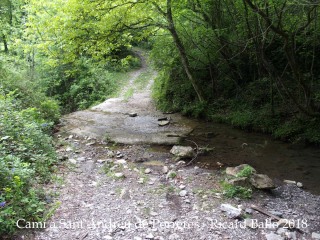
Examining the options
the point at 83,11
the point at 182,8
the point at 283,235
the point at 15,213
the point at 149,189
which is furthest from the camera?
the point at 182,8

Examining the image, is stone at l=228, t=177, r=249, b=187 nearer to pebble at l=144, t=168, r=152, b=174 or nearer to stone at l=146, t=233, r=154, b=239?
pebble at l=144, t=168, r=152, b=174

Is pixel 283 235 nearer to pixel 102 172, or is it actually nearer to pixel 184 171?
pixel 184 171

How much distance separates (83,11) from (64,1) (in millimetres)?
1046

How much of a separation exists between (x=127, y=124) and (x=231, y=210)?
656 centimetres

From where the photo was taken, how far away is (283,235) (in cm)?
388

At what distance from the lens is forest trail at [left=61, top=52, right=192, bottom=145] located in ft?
28.2

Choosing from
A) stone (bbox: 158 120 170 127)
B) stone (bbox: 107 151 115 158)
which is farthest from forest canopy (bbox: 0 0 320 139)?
stone (bbox: 107 151 115 158)

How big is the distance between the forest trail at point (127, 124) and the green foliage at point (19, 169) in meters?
2.85

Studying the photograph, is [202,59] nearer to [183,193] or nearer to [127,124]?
[127,124]

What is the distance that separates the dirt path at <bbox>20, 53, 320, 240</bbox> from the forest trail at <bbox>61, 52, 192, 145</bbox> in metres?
0.73

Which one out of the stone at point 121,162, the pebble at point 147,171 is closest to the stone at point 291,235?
the pebble at point 147,171

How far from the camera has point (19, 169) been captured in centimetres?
398

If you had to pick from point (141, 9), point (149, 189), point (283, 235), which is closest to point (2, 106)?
point (149, 189)

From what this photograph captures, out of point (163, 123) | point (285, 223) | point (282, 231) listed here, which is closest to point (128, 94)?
point (163, 123)
